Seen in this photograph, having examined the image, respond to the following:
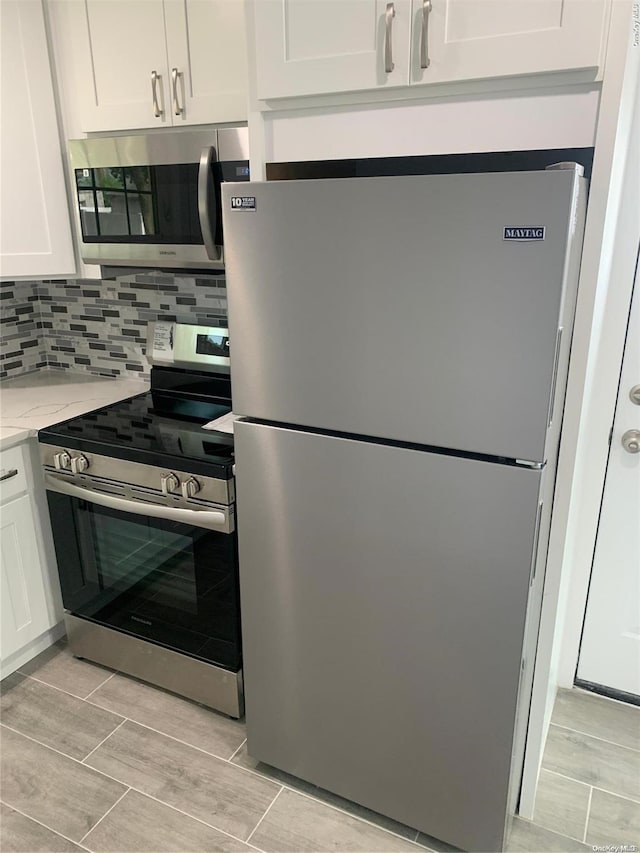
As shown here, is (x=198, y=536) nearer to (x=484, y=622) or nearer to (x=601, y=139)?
(x=484, y=622)

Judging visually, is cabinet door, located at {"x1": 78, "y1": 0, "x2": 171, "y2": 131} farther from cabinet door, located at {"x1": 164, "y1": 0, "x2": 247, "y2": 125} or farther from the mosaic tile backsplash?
the mosaic tile backsplash

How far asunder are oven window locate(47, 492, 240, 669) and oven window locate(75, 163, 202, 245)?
88 cm

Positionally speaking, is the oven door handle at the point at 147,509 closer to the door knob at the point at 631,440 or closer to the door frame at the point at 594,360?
the door frame at the point at 594,360

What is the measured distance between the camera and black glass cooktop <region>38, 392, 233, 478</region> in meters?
1.91

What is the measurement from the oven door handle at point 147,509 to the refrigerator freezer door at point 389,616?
0.19m

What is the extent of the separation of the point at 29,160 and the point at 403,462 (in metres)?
1.68

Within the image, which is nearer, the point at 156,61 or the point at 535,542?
the point at 535,542

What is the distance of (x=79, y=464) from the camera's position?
6.80ft

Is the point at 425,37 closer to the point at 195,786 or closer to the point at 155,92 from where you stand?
the point at 155,92

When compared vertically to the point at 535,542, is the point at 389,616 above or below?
below

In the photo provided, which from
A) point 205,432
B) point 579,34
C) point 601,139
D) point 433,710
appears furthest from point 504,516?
point 205,432

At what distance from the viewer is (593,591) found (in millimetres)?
2166

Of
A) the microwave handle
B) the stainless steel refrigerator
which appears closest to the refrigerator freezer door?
the stainless steel refrigerator

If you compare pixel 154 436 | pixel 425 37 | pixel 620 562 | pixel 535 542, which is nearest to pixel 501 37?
pixel 425 37
